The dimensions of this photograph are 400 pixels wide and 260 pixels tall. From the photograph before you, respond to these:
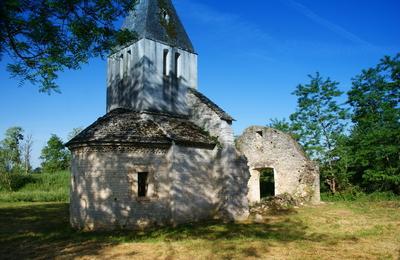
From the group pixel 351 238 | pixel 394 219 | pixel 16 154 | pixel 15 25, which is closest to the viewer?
pixel 15 25

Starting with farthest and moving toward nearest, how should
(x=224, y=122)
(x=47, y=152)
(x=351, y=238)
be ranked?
(x=47, y=152)
(x=224, y=122)
(x=351, y=238)

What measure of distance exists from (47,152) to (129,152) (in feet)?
148

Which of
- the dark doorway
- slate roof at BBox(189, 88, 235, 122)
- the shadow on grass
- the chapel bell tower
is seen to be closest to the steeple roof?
the chapel bell tower

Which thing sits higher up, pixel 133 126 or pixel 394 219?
pixel 133 126

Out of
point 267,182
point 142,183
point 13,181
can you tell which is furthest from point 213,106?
point 13,181

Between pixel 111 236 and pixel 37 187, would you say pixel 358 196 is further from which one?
pixel 37 187

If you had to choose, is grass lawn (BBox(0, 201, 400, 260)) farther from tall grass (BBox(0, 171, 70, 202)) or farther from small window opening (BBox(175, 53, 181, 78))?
tall grass (BBox(0, 171, 70, 202))

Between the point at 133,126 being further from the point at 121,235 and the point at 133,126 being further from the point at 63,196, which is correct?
the point at 63,196

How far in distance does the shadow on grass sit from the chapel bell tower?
626 cm

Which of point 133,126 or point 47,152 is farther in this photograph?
point 47,152

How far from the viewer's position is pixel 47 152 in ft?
176

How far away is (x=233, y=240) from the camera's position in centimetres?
1117

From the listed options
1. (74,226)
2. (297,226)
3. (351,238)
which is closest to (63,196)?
(74,226)

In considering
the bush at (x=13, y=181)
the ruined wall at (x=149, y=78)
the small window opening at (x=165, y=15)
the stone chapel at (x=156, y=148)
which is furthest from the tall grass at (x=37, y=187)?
the small window opening at (x=165, y=15)
